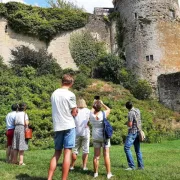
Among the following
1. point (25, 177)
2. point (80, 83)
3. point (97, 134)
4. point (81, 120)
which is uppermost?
point (80, 83)

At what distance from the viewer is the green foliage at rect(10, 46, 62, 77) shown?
24.6 meters

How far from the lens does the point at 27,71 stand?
2328 centimetres

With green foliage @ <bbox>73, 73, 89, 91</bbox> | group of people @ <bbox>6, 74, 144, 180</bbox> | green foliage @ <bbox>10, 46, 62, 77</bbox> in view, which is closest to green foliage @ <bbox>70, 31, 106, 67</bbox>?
green foliage @ <bbox>10, 46, 62, 77</bbox>

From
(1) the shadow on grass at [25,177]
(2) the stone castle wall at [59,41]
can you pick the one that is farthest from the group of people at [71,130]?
(2) the stone castle wall at [59,41]

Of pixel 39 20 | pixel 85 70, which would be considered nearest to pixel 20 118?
pixel 85 70

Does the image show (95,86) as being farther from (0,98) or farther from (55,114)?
(55,114)

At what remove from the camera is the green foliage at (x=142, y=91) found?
24344 mm

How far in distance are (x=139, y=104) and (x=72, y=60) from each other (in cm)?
962

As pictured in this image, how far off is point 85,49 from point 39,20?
5333 mm

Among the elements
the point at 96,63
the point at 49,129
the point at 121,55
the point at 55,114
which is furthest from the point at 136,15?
the point at 55,114

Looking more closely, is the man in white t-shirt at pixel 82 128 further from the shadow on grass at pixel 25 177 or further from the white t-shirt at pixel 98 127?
the shadow on grass at pixel 25 177

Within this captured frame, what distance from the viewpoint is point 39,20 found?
27422mm

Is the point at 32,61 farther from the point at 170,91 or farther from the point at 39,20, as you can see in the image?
the point at 170,91

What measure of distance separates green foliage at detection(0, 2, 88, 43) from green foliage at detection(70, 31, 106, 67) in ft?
3.89
